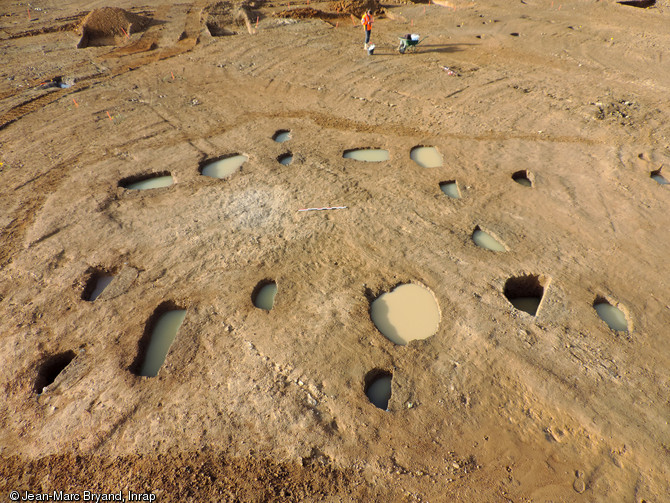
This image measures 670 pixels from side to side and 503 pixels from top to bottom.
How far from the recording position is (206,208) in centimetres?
745

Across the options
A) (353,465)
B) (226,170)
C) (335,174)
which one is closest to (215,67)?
(226,170)

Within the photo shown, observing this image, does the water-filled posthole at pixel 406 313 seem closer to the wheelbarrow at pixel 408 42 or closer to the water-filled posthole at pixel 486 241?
the water-filled posthole at pixel 486 241

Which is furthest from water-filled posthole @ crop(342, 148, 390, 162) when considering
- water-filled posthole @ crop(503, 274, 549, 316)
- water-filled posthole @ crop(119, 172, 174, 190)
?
water-filled posthole @ crop(503, 274, 549, 316)

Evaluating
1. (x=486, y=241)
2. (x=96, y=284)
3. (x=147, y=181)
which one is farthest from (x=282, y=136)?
(x=486, y=241)

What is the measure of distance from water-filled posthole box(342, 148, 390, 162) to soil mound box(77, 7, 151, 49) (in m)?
12.4

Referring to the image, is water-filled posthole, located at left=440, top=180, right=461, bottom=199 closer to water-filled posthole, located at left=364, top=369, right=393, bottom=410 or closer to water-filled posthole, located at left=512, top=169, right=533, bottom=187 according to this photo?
water-filled posthole, located at left=512, top=169, right=533, bottom=187

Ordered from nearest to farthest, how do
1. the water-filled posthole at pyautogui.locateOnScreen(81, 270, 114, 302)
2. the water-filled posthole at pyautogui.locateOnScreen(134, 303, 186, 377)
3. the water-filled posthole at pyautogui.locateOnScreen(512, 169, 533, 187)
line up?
the water-filled posthole at pyautogui.locateOnScreen(134, 303, 186, 377)
the water-filled posthole at pyautogui.locateOnScreen(81, 270, 114, 302)
the water-filled posthole at pyautogui.locateOnScreen(512, 169, 533, 187)

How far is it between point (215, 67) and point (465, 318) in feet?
38.2

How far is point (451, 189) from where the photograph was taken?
25.8 feet

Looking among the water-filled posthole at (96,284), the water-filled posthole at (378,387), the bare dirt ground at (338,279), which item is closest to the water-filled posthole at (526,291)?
the bare dirt ground at (338,279)

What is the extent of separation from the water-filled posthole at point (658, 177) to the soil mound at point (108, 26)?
1780 cm

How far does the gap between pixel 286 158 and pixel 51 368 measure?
580 cm

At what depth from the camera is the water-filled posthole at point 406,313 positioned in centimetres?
552

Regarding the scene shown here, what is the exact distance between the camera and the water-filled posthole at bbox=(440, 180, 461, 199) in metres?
7.70
